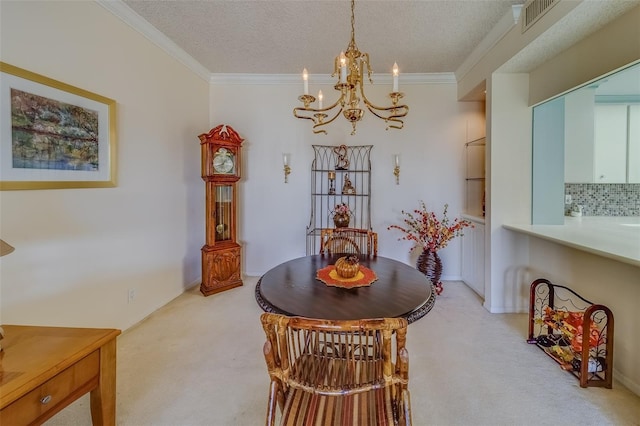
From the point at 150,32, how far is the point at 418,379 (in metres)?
3.75

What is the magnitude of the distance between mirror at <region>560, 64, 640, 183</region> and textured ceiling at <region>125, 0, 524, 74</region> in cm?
140

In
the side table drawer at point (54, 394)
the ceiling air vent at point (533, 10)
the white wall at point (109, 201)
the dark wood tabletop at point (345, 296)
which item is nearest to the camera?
the side table drawer at point (54, 394)

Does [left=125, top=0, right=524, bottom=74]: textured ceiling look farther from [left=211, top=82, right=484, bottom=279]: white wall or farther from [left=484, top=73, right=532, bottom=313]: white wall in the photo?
[left=484, top=73, right=532, bottom=313]: white wall

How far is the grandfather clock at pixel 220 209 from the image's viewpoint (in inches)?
132

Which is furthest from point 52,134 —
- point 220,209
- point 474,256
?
point 474,256

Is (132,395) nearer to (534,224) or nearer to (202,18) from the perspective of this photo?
(202,18)

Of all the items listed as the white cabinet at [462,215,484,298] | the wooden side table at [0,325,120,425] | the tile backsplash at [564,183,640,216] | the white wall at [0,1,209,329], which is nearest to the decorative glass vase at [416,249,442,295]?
the white cabinet at [462,215,484,298]

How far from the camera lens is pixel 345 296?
4.92 ft

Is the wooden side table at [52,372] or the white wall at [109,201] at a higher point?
the white wall at [109,201]

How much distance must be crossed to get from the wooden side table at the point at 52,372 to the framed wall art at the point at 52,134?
99 centimetres

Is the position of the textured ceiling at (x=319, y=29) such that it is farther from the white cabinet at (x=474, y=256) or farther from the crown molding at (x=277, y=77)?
the white cabinet at (x=474, y=256)

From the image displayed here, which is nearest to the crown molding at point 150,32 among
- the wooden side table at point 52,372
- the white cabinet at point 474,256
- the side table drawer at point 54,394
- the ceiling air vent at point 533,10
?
the wooden side table at point 52,372

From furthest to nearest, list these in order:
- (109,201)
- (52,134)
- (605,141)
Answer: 1. (605,141)
2. (109,201)
3. (52,134)

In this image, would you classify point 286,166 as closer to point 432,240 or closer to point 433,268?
point 432,240
